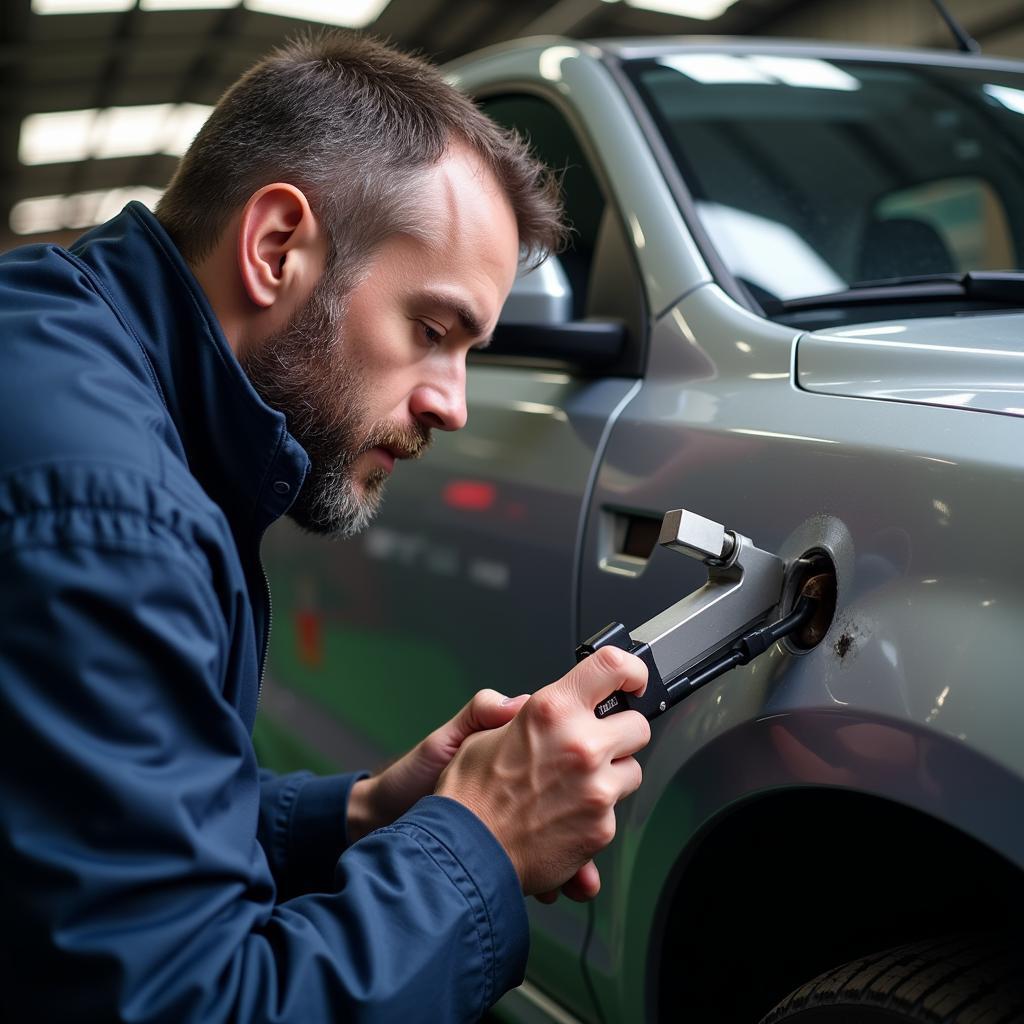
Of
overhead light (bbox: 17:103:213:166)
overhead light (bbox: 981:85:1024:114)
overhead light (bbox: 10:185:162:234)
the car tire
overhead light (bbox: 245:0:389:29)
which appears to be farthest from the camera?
overhead light (bbox: 10:185:162:234)

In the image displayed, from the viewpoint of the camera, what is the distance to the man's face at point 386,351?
3.92 ft

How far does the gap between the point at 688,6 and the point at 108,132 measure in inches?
304

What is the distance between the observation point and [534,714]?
1008 mm

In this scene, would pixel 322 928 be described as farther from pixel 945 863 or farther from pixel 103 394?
pixel 945 863

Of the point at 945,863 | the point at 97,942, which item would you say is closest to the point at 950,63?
the point at 945,863

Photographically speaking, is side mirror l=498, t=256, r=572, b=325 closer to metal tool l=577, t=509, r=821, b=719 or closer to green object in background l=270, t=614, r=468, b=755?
green object in background l=270, t=614, r=468, b=755

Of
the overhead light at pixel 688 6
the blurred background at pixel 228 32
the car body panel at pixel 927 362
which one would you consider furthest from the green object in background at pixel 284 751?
the overhead light at pixel 688 6

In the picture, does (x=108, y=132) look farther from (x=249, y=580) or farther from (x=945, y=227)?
(x=249, y=580)

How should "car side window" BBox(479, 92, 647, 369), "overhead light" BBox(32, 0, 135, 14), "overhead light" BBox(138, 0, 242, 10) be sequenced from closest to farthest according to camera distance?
1. "car side window" BBox(479, 92, 647, 369)
2. "overhead light" BBox(32, 0, 135, 14)
3. "overhead light" BBox(138, 0, 242, 10)

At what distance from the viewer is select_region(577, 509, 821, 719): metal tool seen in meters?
1.02

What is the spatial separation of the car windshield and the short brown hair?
11.9 inches

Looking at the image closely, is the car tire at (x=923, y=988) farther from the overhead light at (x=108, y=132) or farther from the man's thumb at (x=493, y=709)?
the overhead light at (x=108, y=132)

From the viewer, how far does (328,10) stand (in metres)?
9.29


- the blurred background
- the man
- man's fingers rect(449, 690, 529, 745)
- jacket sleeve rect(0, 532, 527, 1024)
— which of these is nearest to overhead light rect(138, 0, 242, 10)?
the blurred background
